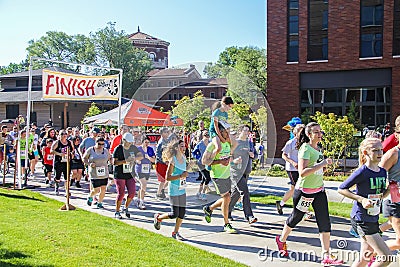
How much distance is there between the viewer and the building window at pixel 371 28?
A: 19.9m

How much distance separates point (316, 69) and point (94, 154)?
1447 centimetres

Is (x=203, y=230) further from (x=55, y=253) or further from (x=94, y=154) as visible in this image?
(x=94, y=154)

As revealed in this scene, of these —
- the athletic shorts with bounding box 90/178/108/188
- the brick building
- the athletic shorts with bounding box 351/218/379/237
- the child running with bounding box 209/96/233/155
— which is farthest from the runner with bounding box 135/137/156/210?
the brick building

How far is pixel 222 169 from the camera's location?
6.43 metres

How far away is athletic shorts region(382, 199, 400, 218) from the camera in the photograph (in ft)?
16.6

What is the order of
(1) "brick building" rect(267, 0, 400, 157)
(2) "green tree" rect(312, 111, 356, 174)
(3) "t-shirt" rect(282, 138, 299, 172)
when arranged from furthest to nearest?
(1) "brick building" rect(267, 0, 400, 157)
(2) "green tree" rect(312, 111, 356, 174)
(3) "t-shirt" rect(282, 138, 299, 172)

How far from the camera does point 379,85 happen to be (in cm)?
1981

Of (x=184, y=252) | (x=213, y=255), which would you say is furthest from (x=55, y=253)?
(x=213, y=255)

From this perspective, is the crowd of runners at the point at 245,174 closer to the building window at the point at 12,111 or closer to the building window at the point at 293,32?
the building window at the point at 293,32

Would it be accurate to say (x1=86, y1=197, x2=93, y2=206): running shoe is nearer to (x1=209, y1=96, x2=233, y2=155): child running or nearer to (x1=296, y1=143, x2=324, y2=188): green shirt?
(x1=209, y1=96, x2=233, y2=155): child running

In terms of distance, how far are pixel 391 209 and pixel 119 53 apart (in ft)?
189

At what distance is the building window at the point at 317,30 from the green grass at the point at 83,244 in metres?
15.8

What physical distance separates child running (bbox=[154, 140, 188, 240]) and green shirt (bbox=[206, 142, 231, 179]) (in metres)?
0.41

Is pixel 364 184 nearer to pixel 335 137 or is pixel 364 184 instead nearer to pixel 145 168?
pixel 145 168
